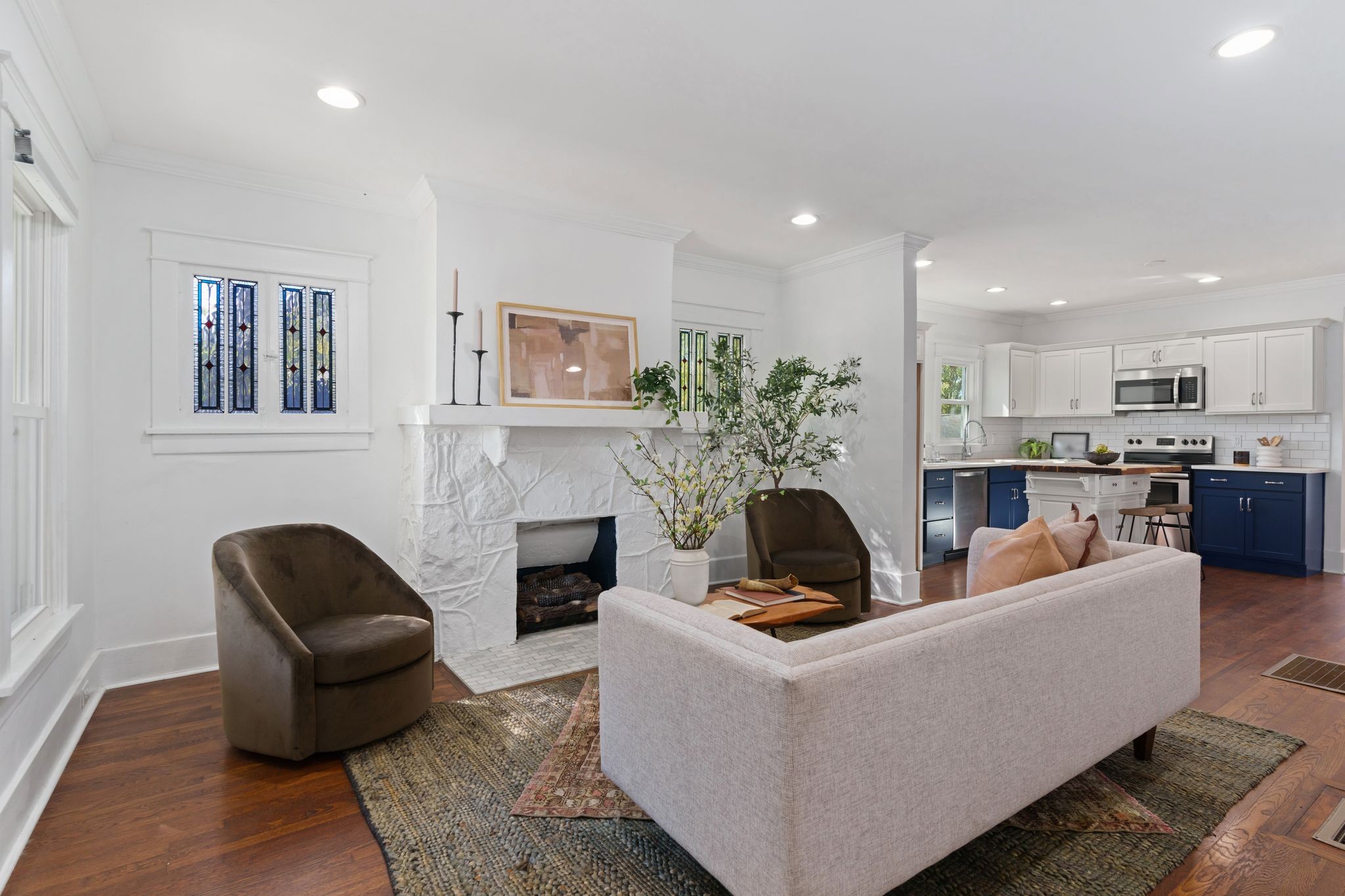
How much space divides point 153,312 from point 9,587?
5.89 ft

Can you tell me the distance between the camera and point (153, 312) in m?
3.36

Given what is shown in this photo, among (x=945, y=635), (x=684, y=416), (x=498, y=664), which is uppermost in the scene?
(x=684, y=416)

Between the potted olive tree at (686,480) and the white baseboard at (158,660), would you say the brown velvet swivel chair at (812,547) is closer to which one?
the potted olive tree at (686,480)

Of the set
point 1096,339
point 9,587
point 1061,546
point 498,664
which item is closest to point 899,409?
point 1061,546

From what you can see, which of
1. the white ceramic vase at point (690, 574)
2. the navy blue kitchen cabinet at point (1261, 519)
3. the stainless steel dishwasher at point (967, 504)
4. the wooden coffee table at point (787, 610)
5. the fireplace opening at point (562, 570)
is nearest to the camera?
the wooden coffee table at point (787, 610)

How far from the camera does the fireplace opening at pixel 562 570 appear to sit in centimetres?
420

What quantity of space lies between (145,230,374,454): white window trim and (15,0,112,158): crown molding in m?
0.47

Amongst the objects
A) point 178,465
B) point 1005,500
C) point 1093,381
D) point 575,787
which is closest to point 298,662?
point 575,787

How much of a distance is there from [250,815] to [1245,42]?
4.04 metres

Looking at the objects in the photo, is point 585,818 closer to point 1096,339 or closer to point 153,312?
point 153,312

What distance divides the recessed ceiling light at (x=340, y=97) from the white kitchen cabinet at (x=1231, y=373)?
6.95 m

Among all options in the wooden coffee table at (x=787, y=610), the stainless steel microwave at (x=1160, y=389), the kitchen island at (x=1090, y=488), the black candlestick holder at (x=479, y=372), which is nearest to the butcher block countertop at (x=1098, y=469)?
the kitchen island at (x=1090, y=488)

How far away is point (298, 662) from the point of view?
2449 millimetres

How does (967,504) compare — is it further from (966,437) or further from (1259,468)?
(1259,468)
